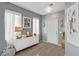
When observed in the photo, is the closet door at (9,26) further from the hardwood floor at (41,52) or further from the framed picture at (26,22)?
the framed picture at (26,22)

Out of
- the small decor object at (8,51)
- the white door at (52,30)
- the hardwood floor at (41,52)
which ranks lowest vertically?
the hardwood floor at (41,52)

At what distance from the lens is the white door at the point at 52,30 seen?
3.98 metres

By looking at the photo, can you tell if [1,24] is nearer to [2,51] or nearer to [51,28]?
[2,51]

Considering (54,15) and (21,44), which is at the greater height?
(54,15)

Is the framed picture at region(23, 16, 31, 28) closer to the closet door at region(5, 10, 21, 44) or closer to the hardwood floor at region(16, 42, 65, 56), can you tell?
the closet door at region(5, 10, 21, 44)

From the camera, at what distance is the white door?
3985mm

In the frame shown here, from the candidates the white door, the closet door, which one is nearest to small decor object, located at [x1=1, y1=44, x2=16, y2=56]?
the closet door

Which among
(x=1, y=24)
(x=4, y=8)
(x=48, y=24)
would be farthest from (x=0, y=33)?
(x=48, y=24)

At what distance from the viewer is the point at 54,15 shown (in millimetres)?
3902

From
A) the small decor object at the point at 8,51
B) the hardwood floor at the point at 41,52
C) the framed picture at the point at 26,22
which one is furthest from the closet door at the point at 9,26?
the framed picture at the point at 26,22

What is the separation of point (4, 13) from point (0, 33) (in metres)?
0.55

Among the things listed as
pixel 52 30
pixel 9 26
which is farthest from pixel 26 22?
pixel 52 30

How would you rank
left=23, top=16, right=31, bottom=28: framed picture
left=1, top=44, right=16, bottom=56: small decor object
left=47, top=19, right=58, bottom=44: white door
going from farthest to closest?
left=47, top=19, right=58, bottom=44: white door < left=23, top=16, right=31, bottom=28: framed picture < left=1, top=44, right=16, bottom=56: small decor object

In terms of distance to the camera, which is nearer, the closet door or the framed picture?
the closet door
